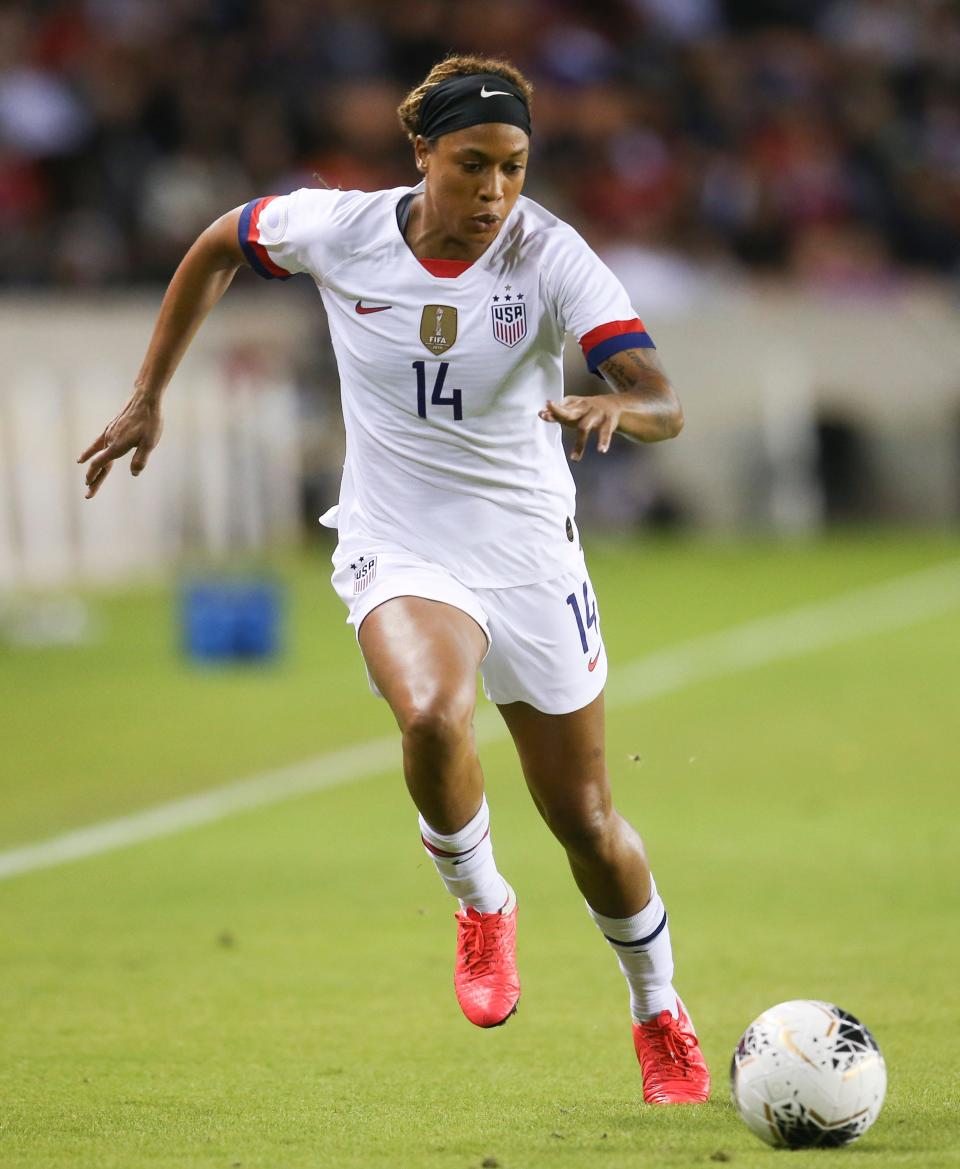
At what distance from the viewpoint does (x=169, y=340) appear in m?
5.97

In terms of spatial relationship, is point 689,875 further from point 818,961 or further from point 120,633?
point 120,633

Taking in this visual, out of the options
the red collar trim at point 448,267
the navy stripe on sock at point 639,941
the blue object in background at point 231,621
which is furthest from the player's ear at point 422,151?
the blue object in background at point 231,621

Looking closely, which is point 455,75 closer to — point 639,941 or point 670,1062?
point 639,941

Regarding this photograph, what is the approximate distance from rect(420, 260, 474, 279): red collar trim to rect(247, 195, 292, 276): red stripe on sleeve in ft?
1.56

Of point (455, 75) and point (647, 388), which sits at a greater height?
point (455, 75)

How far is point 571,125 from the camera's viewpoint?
25.8 metres

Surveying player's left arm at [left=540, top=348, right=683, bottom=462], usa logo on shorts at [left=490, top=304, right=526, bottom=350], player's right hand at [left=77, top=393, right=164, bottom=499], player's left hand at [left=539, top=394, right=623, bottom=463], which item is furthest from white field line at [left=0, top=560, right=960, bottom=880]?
player's left hand at [left=539, top=394, right=623, bottom=463]

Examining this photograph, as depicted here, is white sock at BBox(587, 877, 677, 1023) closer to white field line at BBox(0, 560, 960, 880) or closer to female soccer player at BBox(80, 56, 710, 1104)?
female soccer player at BBox(80, 56, 710, 1104)

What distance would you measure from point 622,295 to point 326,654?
10461 mm

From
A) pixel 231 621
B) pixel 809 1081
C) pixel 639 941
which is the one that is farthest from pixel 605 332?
pixel 231 621

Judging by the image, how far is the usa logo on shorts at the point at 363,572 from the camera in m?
5.59

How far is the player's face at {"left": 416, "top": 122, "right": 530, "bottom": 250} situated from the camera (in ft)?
17.6

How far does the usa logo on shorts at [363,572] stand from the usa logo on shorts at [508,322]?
26.1 inches

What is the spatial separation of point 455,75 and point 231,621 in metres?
9.71
